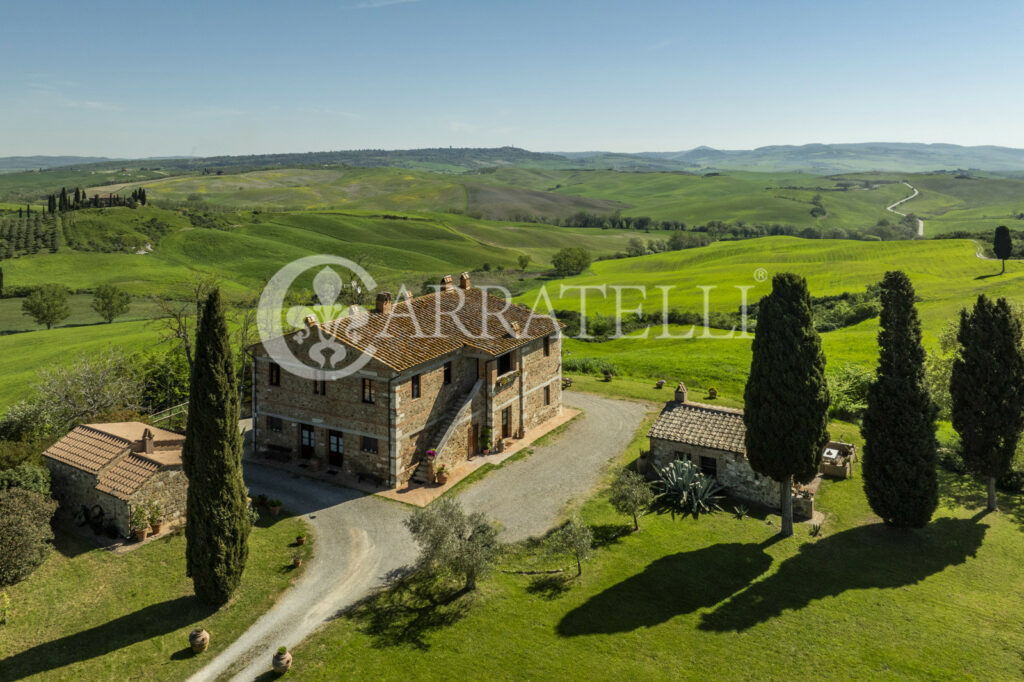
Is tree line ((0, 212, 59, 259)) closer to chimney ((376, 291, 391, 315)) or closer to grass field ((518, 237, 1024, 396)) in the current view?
grass field ((518, 237, 1024, 396))

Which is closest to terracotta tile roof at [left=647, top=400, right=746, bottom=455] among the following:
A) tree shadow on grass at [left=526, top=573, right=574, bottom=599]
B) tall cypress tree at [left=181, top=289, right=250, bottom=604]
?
tree shadow on grass at [left=526, top=573, right=574, bottom=599]

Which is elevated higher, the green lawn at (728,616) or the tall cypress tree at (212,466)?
the tall cypress tree at (212,466)

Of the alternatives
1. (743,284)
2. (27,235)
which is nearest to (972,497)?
(743,284)

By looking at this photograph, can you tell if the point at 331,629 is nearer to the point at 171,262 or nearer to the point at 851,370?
the point at 851,370

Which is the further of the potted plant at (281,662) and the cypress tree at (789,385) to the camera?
the cypress tree at (789,385)

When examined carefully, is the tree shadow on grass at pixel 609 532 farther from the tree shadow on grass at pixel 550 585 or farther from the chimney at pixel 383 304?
the chimney at pixel 383 304

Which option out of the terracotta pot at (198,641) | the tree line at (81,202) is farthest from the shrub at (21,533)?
the tree line at (81,202)
